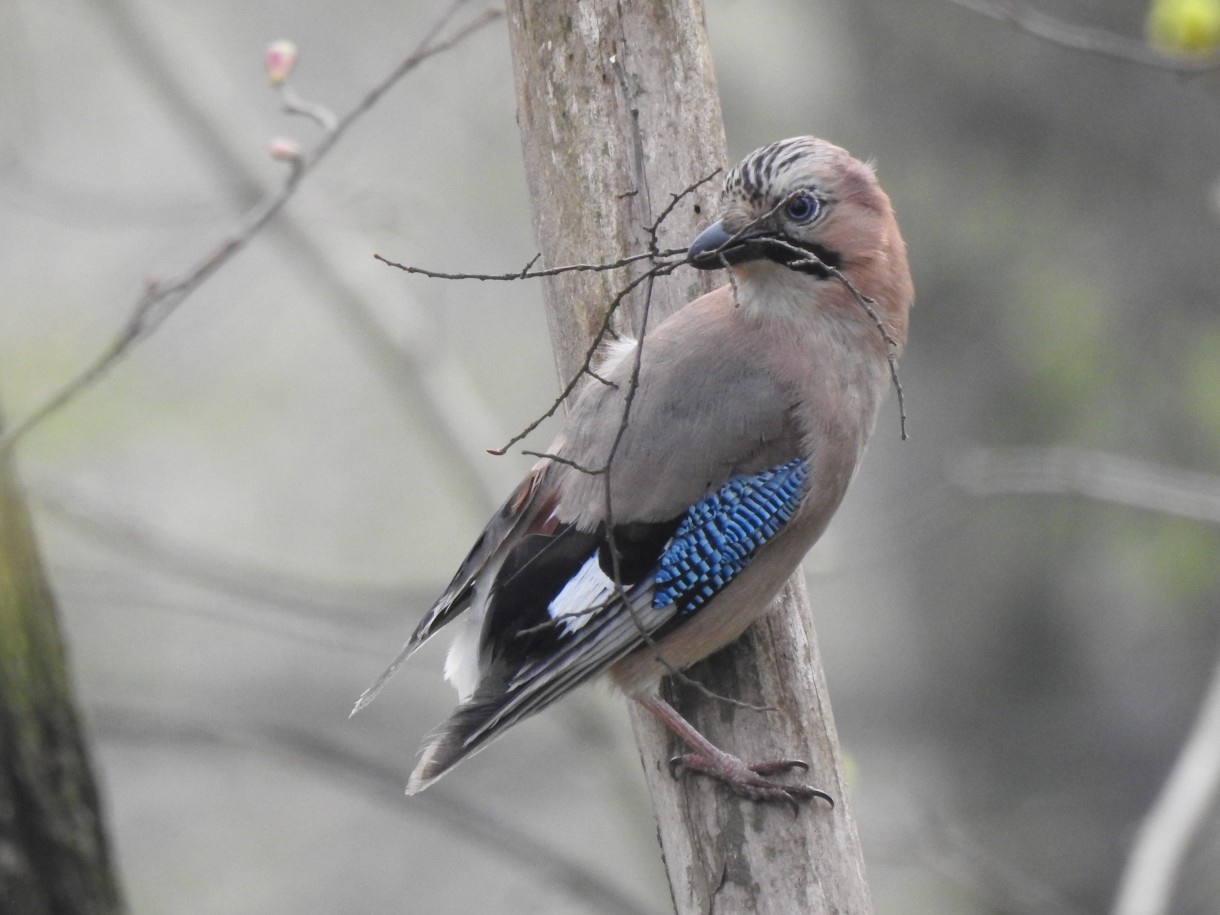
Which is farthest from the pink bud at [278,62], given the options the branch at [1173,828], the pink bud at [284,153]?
the branch at [1173,828]

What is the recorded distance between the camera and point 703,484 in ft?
8.89

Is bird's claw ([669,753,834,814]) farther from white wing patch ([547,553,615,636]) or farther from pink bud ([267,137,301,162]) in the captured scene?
pink bud ([267,137,301,162])

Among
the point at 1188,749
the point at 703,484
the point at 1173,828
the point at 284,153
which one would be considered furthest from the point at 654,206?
the point at 1188,749

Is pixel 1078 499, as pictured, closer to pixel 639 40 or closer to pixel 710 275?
pixel 710 275

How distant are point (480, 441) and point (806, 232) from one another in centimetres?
267

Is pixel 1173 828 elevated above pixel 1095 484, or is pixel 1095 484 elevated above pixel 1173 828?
pixel 1095 484

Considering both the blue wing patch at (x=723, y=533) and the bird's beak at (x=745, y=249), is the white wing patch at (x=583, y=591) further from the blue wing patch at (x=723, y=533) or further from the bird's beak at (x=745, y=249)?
the bird's beak at (x=745, y=249)

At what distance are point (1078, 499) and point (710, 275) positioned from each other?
357 centimetres

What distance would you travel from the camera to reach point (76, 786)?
3164mm

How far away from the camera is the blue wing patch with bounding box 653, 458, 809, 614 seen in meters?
2.65

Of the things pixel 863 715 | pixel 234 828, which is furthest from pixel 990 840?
pixel 234 828

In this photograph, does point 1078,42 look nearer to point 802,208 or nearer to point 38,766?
point 802,208

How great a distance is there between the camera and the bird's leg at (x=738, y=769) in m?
2.52

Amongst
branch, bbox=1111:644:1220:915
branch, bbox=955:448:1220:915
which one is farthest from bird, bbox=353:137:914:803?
branch, bbox=1111:644:1220:915
